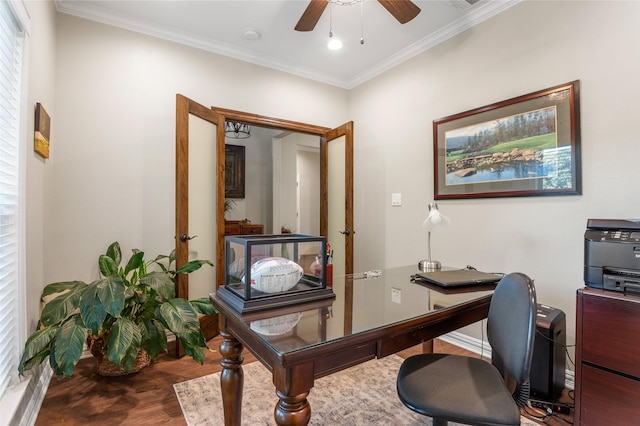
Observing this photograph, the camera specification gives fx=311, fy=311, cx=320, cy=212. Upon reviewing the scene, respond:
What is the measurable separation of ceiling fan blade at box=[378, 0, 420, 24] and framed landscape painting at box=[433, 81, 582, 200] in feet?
3.21

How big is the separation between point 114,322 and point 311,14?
238 centimetres

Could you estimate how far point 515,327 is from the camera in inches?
41.9

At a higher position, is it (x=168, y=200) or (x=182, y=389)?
(x=168, y=200)

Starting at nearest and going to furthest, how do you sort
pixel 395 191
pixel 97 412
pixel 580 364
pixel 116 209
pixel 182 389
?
pixel 580 364 → pixel 97 412 → pixel 182 389 → pixel 116 209 → pixel 395 191

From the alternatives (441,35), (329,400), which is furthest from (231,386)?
(441,35)

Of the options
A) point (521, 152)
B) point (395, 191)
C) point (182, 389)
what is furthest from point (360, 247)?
point (182, 389)

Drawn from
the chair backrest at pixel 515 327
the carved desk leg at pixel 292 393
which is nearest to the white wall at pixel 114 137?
the carved desk leg at pixel 292 393

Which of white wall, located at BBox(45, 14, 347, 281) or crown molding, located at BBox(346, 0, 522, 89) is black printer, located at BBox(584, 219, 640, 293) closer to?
crown molding, located at BBox(346, 0, 522, 89)

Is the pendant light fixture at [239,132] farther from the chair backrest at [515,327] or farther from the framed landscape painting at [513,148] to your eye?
the chair backrest at [515,327]

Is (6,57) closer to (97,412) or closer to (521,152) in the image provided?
(97,412)

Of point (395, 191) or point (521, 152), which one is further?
point (395, 191)

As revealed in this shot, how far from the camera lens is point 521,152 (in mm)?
2291

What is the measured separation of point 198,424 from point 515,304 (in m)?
1.65

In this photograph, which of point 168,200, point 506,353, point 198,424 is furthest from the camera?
point 168,200
